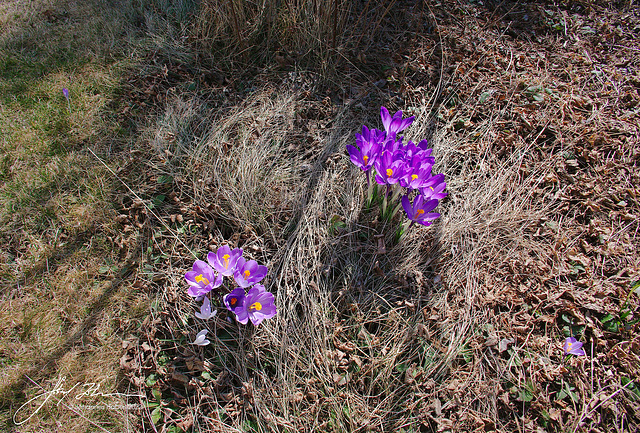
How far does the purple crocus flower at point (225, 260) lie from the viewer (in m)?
1.80

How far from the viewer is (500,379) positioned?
1.75 metres

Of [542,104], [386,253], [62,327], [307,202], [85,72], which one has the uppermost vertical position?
[85,72]

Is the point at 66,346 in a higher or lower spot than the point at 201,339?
lower

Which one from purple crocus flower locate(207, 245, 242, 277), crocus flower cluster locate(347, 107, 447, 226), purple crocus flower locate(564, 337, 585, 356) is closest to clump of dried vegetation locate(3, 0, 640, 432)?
purple crocus flower locate(564, 337, 585, 356)

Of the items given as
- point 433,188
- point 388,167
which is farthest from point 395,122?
point 433,188

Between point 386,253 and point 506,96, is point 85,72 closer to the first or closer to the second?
point 386,253

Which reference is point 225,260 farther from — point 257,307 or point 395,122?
point 395,122

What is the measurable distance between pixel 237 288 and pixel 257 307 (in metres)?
0.14

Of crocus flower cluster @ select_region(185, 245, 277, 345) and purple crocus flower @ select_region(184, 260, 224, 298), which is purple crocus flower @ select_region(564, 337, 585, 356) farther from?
purple crocus flower @ select_region(184, 260, 224, 298)

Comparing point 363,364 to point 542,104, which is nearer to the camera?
point 363,364

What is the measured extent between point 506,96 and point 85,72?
3.44 m

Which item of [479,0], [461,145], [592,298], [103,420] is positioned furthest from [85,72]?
[592,298]

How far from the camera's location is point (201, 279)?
5.85 ft
